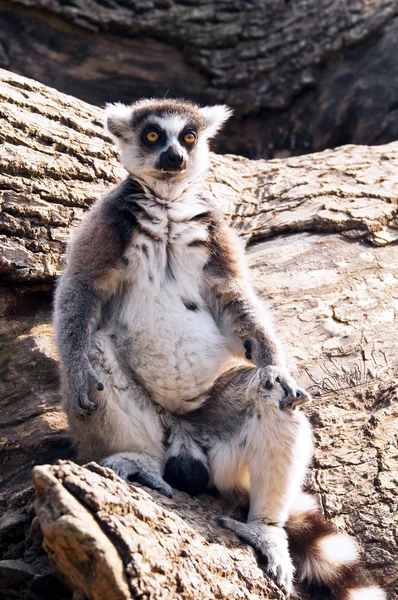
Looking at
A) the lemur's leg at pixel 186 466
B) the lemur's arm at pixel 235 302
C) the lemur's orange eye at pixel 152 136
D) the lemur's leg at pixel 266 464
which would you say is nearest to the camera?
the lemur's leg at pixel 266 464

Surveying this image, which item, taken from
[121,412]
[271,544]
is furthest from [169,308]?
[271,544]

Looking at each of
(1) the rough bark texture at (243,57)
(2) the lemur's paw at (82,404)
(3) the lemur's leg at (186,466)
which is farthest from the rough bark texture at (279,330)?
(1) the rough bark texture at (243,57)

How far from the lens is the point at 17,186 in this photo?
17.2 ft

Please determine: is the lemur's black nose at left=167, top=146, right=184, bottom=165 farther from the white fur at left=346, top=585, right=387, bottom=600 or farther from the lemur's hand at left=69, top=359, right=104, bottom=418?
the white fur at left=346, top=585, right=387, bottom=600

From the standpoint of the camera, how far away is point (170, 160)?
453 cm

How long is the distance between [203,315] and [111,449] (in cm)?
98

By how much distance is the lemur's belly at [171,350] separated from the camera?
409 cm

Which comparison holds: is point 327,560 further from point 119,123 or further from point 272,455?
point 119,123

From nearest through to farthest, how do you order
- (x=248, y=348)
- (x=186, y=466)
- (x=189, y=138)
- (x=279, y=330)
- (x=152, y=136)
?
(x=186, y=466) < (x=248, y=348) < (x=152, y=136) < (x=189, y=138) < (x=279, y=330)

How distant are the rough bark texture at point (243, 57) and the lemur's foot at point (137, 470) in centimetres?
559

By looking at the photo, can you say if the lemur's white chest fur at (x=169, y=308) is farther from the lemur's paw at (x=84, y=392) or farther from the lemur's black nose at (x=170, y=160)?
the lemur's paw at (x=84, y=392)

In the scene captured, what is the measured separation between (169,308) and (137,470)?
950mm

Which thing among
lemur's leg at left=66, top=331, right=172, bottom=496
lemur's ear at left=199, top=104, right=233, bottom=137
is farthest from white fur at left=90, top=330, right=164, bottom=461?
lemur's ear at left=199, top=104, right=233, bottom=137

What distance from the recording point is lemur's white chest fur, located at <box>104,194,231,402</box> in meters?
4.11
